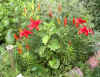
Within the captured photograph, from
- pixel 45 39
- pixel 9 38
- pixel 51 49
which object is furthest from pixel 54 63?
pixel 9 38

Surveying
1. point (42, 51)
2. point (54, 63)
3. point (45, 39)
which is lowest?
point (54, 63)

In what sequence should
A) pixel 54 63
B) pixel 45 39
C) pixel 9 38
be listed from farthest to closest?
pixel 9 38, pixel 54 63, pixel 45 39

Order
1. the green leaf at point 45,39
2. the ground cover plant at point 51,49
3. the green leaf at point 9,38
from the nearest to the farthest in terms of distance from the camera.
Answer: the green leaf at point 45,39 < the ground cover plant at point 51,49 < the green leaf at point 9,38

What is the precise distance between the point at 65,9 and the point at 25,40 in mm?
954

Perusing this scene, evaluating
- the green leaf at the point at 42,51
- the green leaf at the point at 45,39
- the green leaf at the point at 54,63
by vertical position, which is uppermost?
the green leaf at the point at 45,39

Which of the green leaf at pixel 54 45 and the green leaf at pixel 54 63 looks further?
the green leaf at pixel 54 63

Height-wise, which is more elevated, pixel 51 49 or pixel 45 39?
pixel 45 39

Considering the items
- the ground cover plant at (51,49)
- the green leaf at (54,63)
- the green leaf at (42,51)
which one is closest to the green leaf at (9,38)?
the ground cover plant at (51,49)

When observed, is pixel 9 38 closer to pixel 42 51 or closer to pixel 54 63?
pixel 42 51

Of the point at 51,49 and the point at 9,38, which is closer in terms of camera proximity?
the point at 51,49

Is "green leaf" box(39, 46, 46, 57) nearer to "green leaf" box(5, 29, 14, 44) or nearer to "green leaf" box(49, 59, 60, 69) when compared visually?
"green leaf" box(49, 59, 60, 69)

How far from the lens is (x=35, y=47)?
3.11 m

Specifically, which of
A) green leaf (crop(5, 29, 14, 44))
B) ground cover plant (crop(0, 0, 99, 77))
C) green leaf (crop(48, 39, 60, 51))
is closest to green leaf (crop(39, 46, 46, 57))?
ground cover plant (crop(0, 0, 99, 77))

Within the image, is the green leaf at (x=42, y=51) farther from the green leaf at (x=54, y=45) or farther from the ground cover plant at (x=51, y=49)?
the green leaf at (x=54, y=45)
